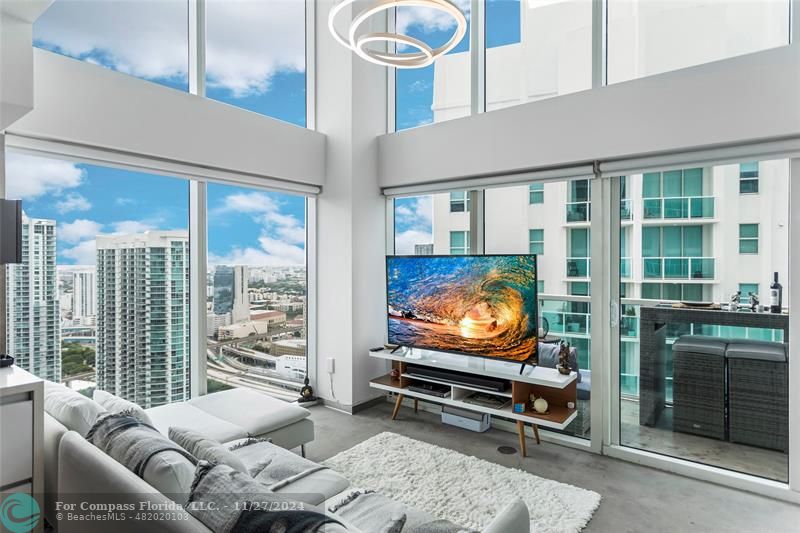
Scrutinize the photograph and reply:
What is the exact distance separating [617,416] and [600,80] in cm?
251

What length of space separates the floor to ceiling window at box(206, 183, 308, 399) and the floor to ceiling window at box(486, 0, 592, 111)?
7.31ft

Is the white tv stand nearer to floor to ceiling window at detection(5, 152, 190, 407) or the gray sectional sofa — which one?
the gray sectional sofa

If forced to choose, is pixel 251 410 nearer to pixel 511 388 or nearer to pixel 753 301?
pixel 511 388

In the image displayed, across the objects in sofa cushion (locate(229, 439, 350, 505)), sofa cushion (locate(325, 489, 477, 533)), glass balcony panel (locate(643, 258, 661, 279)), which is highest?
glass balcony panel (locate(643, 258, 661, 279))

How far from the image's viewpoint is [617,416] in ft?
10.4

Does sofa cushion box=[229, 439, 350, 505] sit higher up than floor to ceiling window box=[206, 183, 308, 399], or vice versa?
floor to ceiling window box=[206, 183, 308, 399]

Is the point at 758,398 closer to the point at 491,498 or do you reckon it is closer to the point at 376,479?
the point at 491,498

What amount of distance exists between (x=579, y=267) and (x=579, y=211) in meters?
0.44

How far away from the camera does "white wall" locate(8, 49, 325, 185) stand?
2.57 m

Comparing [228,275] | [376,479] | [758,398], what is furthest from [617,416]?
[228,275]

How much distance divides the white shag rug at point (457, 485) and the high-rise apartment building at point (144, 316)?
149 cm

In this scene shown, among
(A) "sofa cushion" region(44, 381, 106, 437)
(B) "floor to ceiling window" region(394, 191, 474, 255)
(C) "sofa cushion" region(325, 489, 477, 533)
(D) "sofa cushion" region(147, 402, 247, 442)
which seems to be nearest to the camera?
(C) "sofa cushion" region(325, 489, 477, 533)

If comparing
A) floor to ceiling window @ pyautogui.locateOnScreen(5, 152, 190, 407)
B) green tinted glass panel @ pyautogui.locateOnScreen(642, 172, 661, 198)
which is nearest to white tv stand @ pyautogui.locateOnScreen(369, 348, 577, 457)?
green tinted glass panel @ pyautogui.locateOnScreen(642, 172, 661, 198)

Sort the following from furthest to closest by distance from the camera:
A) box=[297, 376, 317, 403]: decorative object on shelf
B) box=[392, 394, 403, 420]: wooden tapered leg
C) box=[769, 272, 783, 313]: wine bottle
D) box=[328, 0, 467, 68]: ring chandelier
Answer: box=[297, 376, 317, 403]: decorative object on shelf, box=[392, 394, 403, 420]: wooden tapered leg, box=[769, 272, 783, 313]: wine bottle, box=[328, 0, 467, 68]: ring chandelier
